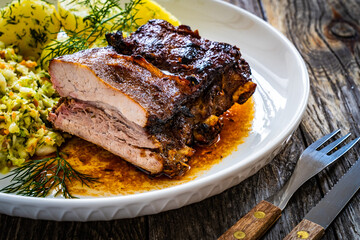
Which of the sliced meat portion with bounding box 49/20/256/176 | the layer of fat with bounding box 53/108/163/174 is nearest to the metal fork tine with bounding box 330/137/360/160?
the sliced meat portion with bounding box 49/20/256/176

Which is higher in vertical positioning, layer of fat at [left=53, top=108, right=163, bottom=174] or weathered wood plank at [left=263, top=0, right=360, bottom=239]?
layer of fat at [left=53, top=108, right=163, bottom=174]

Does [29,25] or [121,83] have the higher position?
[121,83]

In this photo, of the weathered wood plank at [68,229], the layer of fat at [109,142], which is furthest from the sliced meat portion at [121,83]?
the weathered wood plank at [68,229]

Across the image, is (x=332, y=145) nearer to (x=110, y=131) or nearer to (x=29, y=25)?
(x=110, y=131)

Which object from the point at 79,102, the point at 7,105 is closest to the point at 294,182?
the point at 79,102

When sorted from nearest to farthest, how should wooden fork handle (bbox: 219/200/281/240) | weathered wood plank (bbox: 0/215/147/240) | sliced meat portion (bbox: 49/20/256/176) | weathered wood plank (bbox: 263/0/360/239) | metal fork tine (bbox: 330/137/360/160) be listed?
wooden fork handle (bbox: 219/200/281/240) → weathered wood plank (bbox: 0/215/147/240) → sliced meat portion (bbox: 49/20/256/176) → weathered wood plank (bbox: 263/0/360/239) → metal fork tine (bbox: 330/137/360/160)

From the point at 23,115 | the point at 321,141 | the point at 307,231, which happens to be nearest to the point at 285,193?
the point at 307,231

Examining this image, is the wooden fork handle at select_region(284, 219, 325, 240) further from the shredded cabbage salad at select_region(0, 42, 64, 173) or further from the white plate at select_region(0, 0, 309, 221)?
the shredded cabbage salad at select_region(0, 42, 64, 173)
